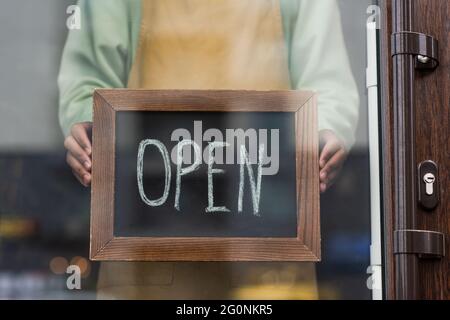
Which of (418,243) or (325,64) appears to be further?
(325,64)

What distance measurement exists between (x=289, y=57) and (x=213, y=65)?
211 mm

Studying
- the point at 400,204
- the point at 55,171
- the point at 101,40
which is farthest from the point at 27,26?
the point at 400,204

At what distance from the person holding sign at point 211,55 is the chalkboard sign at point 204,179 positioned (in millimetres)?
48

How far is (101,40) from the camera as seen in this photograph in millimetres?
2121

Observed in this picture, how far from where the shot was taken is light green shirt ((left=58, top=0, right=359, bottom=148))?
2084 millimetres

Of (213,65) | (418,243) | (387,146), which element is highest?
(213,65)

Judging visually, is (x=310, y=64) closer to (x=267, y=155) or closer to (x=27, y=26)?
(x=267, y=155)

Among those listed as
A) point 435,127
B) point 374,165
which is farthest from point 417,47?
point 374,165

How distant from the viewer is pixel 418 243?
2016mm

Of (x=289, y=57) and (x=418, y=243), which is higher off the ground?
(x=289, y=57)

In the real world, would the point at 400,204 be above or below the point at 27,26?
below

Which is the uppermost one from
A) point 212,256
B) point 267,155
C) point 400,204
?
point 267,155

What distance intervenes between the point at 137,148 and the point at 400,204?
0.71m

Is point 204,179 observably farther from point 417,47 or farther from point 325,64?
point 417,47
